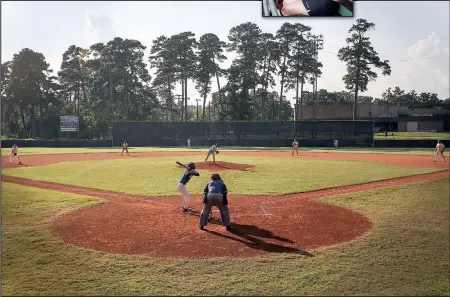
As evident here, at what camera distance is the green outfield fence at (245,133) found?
54938 mm

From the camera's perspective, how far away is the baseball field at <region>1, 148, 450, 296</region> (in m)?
8.41

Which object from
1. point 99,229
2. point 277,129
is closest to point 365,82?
A: point 277,129

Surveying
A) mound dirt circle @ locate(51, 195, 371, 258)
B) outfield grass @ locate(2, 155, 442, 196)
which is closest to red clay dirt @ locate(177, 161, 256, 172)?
outfield grass @ locate(2, 155, 442, 196)

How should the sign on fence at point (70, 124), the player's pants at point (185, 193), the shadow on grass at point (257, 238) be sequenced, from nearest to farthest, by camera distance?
the shadow on grass at point (257, 238), the player's pants at point (185, 193), the sign on fence at point (70, 124)

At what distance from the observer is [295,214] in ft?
46.4

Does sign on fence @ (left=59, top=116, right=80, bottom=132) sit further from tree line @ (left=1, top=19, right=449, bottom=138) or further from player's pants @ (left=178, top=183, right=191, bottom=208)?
player's pants @ (left=178, top=183, right=191, bottom=208)

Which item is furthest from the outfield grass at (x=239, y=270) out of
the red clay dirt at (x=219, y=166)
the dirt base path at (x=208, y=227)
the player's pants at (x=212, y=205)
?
the red clay dirt at (x=219, y=166)

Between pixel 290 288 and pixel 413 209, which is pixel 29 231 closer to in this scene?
pixel 290 288

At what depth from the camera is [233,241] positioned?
35.7ft

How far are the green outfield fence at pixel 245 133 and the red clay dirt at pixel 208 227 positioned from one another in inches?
1587

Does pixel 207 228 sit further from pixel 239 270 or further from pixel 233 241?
pixel 239 270

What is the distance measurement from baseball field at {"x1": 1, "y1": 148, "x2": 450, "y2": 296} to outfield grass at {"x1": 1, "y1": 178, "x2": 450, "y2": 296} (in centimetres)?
3

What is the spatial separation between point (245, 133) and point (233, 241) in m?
48.2

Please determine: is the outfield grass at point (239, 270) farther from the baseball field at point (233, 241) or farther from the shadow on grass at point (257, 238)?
the shadow on grass at point (257, 238)
